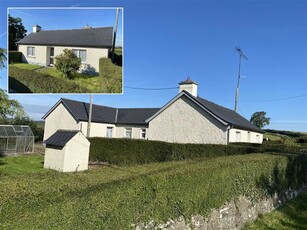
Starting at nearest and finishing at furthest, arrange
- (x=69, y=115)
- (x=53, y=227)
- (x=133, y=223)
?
(x=53, y=227) < (x=133, y=223) < (x=69, y=115)

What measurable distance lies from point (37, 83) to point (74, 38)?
55.4 inches

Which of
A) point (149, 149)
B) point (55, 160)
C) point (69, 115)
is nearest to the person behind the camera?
point (55, 160)

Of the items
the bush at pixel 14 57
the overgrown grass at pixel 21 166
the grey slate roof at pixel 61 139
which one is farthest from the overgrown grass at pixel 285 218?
the overgrown grass at pixel 21 166

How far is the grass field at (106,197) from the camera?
3.18m

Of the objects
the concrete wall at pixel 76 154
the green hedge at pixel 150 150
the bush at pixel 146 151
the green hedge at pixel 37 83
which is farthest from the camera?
the bush at pixel 146 151

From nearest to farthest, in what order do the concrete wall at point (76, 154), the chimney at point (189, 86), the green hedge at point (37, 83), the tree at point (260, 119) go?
the green hedge at point (37, 83) → the concrete wall at point (76, 154) → the chimney at point (189, 86) → the tree at point (260, 119)

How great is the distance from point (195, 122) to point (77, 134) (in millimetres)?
10595

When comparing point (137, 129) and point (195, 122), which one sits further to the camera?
point (137, 129)

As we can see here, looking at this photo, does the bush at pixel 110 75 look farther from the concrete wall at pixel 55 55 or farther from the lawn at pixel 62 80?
the concrete wall at pixel 55 55

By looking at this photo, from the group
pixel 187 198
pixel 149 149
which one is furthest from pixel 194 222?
pixel 149 149

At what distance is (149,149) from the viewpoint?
20.9 m

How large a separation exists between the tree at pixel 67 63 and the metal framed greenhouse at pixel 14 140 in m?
20.7

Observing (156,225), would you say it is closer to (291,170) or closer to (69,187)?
(69,187)

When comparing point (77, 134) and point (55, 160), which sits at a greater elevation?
point (77, 134)
